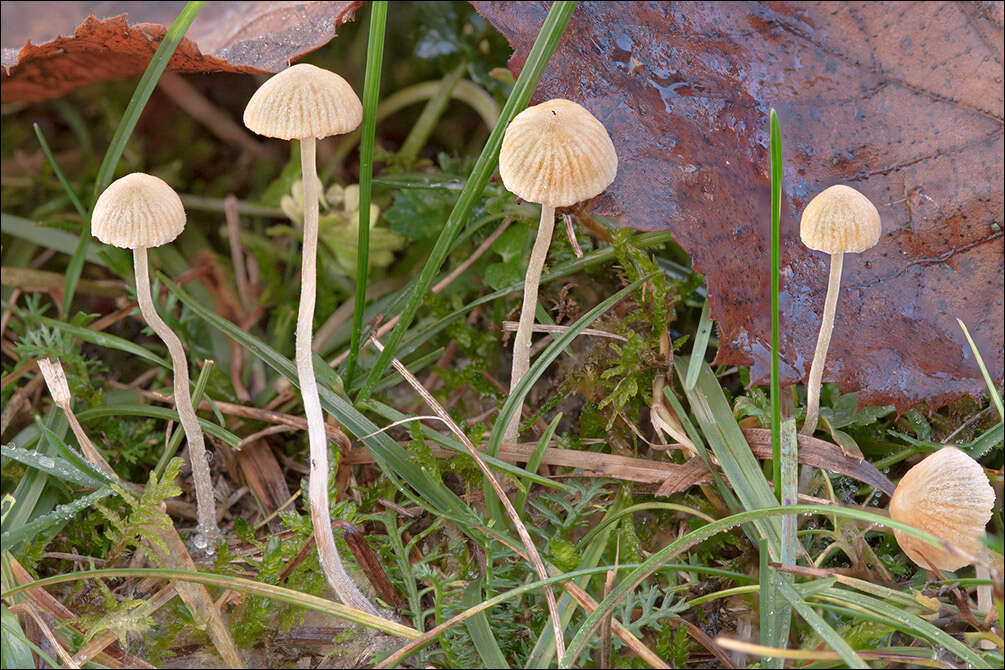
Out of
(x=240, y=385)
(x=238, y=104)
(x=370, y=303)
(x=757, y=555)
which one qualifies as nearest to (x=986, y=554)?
(x=757, y=555)

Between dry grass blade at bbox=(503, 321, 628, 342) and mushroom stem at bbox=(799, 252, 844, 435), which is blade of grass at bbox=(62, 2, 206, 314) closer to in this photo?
dry grass blade at bbox=(503, 321, 628, 342)

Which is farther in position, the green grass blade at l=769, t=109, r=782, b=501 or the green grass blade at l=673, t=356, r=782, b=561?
the green grass blade at l=673, t=356, r=782, b=561

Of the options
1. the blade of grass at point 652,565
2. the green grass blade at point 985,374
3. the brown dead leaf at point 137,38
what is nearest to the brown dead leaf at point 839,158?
the green grass blade at point 985,374

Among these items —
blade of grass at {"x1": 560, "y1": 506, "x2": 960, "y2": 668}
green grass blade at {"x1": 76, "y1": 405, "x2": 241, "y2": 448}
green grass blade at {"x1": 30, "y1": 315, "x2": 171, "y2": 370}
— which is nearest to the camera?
blade of grass at {"x1": 560, "y1": 506, "x2": 960, "y2": 668}

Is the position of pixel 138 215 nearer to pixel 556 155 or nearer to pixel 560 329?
pixel 556 155

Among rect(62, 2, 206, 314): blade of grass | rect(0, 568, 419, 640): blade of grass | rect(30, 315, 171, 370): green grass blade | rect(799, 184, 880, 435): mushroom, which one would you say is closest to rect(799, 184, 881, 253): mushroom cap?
rect(799, 184, 880, 435): mushroom

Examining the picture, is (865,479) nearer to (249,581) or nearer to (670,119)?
(670,119)
